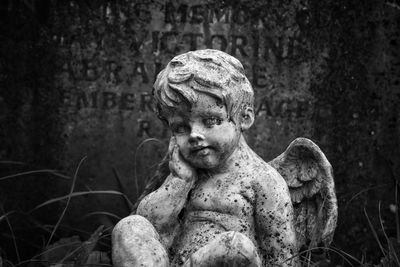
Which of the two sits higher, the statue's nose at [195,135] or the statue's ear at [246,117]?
the statue's ear at [246,117]

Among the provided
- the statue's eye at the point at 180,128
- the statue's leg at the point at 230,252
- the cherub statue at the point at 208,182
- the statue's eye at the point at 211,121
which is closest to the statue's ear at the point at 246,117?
the cherub statue at the point at 208,182

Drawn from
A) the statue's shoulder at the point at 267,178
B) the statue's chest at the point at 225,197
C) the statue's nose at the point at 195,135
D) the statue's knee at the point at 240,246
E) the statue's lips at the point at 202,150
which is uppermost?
the statue's nose at the point at 195,135

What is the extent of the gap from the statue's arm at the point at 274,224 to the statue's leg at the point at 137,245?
446 mm

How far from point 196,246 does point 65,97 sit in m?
2.22

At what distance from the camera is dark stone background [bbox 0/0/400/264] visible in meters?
5.37

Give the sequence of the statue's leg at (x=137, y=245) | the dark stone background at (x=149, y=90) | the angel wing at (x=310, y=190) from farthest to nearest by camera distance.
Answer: the dark stone background at (x=149, y=90)
the angel wing at (x=310, y=190)
the statue's leg at (x=137, y=245)

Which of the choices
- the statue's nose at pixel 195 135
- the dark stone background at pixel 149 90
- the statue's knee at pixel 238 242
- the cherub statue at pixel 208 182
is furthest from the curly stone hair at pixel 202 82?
the dark stone background at pixel 149 90

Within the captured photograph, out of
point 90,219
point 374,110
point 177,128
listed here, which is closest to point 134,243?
point 177,128

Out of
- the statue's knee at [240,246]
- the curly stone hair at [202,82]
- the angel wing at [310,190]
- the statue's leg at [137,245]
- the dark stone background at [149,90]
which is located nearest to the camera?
the statue's knee at [240,246]

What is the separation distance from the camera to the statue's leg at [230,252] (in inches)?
126

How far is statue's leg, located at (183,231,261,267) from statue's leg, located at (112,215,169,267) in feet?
0.58

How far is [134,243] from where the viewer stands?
11.0ft

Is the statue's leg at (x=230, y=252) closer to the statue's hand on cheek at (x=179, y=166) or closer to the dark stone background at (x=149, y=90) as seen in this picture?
the statue's hand on cheek at (x=179, y=166)

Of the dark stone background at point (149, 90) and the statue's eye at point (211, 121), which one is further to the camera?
the dark stone background at point (149, 90)
